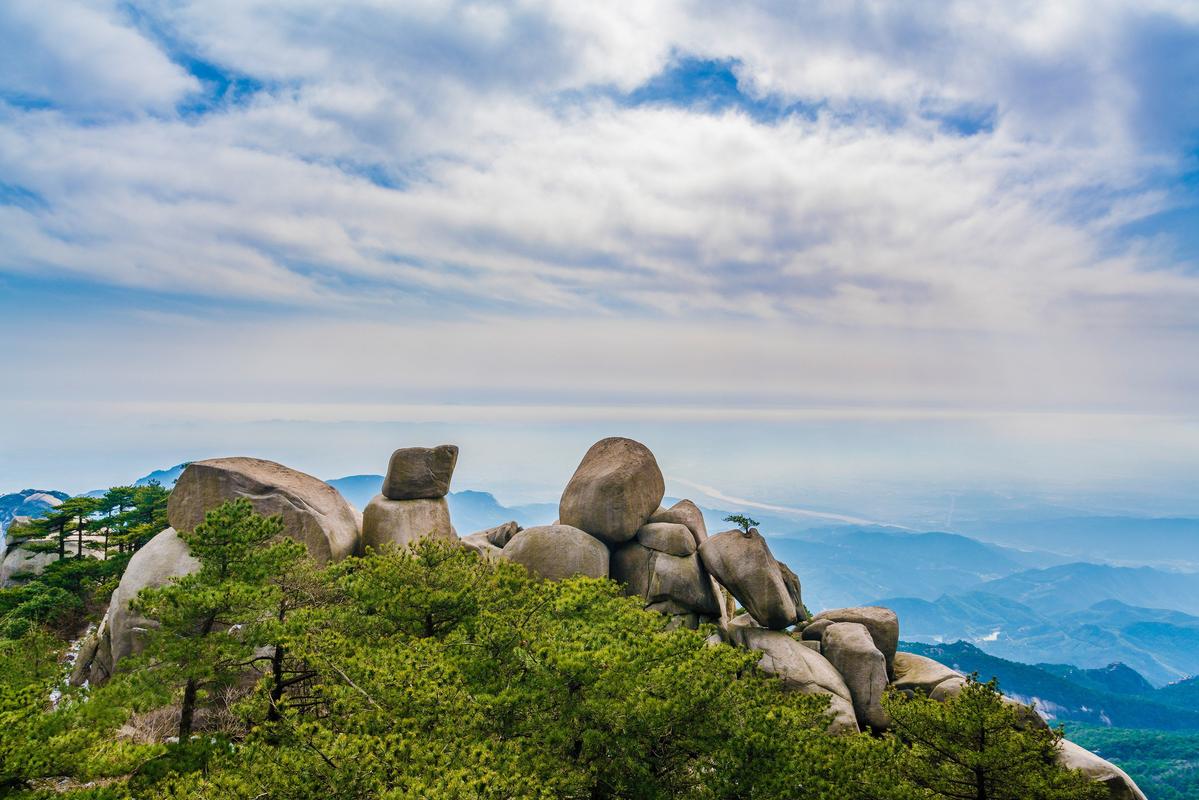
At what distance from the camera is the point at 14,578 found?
38594 millimetres

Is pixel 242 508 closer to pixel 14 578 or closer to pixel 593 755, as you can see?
pixel 593 755

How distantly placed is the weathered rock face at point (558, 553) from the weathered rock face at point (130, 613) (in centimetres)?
1202

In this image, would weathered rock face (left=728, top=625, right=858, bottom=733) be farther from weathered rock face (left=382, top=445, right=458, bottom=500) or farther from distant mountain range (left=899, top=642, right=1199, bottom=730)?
distant mountain range (left=899, top=642, right=1199, bottom=730)

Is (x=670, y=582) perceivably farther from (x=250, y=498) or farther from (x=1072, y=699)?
(x=1072, y=699)

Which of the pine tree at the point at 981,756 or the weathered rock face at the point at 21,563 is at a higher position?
the pine tree at the point at 981,756

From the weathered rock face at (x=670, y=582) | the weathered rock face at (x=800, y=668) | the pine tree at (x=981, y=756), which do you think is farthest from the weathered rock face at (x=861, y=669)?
the pine tree at (x=981, y=756)

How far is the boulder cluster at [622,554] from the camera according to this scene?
23.9 metres

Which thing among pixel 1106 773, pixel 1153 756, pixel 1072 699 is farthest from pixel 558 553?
pixel 1072 699

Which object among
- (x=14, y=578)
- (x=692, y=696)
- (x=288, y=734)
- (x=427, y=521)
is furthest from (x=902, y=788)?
(x=14, y=578)

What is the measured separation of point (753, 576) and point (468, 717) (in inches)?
626

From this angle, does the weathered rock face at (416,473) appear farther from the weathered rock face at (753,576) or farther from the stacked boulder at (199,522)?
the weathered rock face at (753,576)

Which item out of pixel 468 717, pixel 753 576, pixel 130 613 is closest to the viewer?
pixel 468 717

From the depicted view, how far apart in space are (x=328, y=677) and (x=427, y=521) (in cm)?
1447

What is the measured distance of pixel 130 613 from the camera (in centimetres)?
2211
